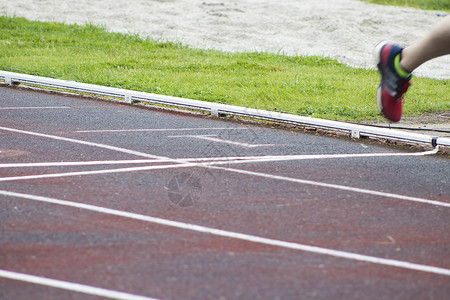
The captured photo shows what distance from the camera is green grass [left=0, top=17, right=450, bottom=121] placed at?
464 inches

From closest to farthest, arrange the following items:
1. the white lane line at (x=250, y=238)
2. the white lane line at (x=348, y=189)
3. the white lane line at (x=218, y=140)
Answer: the white lane line at (x=250, y=238) < the white lane line at (x=348, y=189) < the white lane line at (x=218, y=140)

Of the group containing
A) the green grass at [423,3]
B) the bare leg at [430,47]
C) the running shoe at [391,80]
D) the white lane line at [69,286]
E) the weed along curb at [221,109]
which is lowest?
the white lane line at [69,286]

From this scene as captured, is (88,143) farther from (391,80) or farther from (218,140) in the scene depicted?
(391,80)

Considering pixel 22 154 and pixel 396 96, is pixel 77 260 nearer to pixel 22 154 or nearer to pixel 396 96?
pixel 396 96

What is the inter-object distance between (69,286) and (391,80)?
2.94m

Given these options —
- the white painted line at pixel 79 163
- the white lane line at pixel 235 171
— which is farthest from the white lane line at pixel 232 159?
the white lane line at pixel 235 171

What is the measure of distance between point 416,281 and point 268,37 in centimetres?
1706

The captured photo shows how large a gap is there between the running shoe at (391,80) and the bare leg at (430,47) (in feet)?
0.20

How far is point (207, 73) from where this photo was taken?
1464 cm

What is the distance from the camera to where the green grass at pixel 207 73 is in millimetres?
11773

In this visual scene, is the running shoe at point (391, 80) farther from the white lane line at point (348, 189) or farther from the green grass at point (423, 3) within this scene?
the green grass at point (423, 3)

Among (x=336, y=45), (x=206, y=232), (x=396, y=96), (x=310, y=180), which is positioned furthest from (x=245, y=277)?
(x=336, y=45)

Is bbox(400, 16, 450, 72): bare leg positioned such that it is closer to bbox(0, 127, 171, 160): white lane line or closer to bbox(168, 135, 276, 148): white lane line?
bbox(0, 127, 171, 160): white lane line

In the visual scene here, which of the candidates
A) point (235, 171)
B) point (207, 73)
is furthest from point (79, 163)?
point (207, 73)
